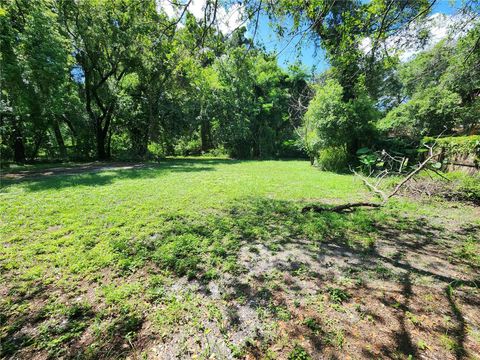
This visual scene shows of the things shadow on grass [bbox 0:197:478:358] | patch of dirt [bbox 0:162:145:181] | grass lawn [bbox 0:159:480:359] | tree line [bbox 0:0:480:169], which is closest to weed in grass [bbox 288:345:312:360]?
grass lawn [bbox 0:159:480:359]

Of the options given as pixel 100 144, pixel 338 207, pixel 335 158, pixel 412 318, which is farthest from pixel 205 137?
pixel 412 318

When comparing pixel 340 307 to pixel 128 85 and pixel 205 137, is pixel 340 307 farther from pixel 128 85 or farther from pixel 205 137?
pixel 205 137

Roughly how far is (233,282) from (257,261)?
1.90ft

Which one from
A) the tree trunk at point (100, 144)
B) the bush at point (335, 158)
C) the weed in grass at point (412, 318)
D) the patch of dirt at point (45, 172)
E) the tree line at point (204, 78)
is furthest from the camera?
the tree trunk at point (100, 144)

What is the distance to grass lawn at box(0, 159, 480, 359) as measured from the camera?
6.40ft

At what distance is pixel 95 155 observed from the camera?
1759 cm

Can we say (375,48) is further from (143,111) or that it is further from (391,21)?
(143,111)

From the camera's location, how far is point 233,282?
9.13 feet

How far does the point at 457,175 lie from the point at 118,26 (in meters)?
17.7

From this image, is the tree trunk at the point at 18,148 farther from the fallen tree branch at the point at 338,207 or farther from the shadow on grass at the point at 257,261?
the fallen tree branch at the point at 338,207

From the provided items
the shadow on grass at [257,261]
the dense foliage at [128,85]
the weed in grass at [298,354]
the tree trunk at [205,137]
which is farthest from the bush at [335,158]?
the tree trunk at [205,137]

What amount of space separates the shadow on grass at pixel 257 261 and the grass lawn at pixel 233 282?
17 mm

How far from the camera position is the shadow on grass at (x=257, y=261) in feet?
6.51

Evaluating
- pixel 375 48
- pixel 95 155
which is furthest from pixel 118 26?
pixel 375 48
